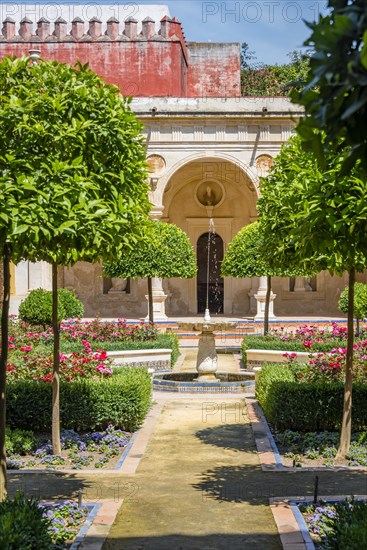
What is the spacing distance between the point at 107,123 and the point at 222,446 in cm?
398

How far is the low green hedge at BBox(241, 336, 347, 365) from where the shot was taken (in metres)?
14.5

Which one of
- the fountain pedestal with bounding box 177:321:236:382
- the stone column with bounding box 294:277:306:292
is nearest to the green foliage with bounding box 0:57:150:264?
the fountain pedestal with bounding box 177:321:236:382

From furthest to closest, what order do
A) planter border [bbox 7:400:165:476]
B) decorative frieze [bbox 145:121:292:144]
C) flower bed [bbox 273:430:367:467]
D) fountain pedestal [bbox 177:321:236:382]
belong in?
decorative frieze [bbox 145:121:292:144]
fountain pedestal [bbox 177:321:236:382]
flower bed [bbox 273:430:367:467]
planter border [bbox 7:400:165:476]

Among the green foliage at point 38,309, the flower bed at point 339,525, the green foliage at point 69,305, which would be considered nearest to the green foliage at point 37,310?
the green foliage at point 38,309

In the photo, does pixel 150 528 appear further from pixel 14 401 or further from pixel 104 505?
pixel 14 401

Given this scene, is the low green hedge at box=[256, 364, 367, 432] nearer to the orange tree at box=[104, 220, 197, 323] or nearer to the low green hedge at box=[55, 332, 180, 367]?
the low green hedge at box=[55, 332, 180, 367]

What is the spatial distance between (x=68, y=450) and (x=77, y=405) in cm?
78

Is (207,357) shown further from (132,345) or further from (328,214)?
(328,214)

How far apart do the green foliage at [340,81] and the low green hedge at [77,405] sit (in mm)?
6951

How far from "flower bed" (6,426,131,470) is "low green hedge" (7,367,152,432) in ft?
0.50

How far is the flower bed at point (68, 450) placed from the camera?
8211 millimetres

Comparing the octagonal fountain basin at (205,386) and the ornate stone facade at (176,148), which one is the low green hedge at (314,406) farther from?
the ornate stone facade at (176,148)

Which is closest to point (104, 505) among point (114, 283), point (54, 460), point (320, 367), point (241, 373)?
point (54, 460)

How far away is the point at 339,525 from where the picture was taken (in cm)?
497
